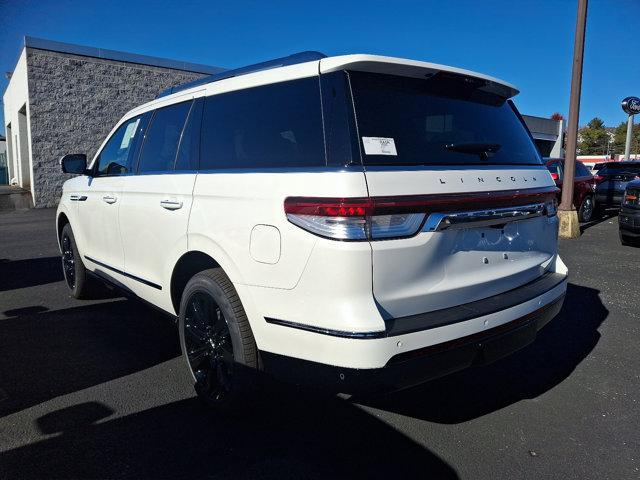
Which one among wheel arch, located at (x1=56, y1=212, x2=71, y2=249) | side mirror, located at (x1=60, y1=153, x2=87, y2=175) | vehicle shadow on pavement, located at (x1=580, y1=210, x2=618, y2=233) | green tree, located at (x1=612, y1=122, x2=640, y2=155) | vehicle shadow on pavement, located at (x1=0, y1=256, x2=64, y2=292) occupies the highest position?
green tree, located at (x1=612, y1=122, x2=640, y2=155)

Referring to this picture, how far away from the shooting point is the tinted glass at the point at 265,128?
2.43m

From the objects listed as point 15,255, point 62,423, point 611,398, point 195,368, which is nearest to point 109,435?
point 62,423

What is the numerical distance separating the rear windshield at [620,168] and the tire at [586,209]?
1.83 m

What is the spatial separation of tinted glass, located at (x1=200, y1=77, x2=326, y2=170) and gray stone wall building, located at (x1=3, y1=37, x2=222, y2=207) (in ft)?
48.1

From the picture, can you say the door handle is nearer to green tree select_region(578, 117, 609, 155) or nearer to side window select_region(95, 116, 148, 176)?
side window select_region(95, 116, 148, 176)

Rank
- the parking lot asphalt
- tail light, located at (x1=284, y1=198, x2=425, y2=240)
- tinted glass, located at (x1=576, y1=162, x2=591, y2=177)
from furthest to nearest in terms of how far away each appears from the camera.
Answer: tinted glass, located at (x1=576, y1=162, x2=591, y2=177)
the parking lot asphalt
tail light, located at (x1=284, y1=198, x2=425, y2=240)

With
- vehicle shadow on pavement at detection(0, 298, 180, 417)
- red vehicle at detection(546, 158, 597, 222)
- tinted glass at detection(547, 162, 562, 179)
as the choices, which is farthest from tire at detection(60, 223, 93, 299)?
tinted glass at detection(547, 162, 562, 179)

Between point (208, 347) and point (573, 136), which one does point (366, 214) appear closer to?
point (208, 347)

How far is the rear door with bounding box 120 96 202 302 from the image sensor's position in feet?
10.2

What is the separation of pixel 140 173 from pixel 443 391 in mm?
2663

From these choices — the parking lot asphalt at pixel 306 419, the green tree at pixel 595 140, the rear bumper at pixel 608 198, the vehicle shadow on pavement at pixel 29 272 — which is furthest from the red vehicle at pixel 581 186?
the green tree at pixel 595 140

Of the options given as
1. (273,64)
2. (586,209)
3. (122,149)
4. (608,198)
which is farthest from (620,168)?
(273,64)

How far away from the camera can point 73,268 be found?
17.5 feet

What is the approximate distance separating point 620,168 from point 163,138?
47.4 feet
